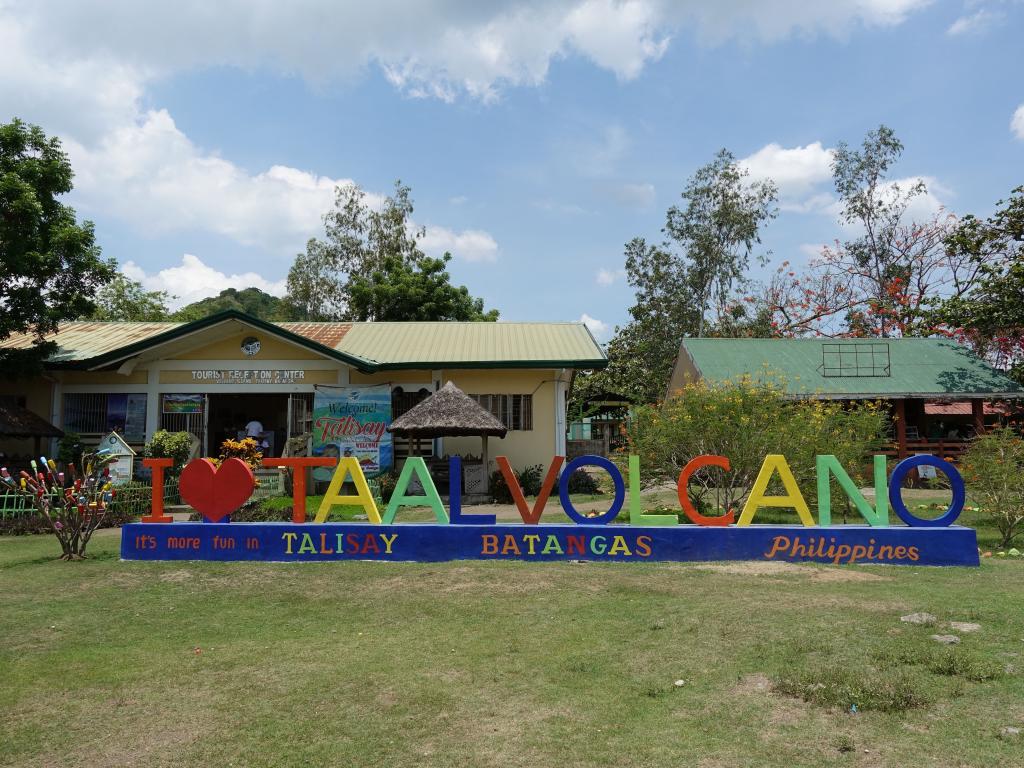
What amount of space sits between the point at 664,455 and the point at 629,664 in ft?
27.2

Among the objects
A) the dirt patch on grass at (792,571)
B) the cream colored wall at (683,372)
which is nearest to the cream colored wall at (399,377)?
the cream colored wall at (683,372)

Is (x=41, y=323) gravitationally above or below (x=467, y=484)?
above

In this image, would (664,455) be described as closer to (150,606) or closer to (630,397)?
(150,606)

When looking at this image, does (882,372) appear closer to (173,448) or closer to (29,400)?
(173,448)

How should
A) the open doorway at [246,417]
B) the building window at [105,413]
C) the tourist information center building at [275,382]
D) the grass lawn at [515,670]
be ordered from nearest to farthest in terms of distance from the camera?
the grass lawn at [515,670] < the tourist information center building at [275,382] < the building window at [105,413] < the open doorway at [246,417]

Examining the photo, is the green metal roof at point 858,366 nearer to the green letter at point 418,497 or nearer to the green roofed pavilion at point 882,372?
the green roofed pavilion at point 882,372

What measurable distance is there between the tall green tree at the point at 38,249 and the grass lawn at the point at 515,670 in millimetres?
10572

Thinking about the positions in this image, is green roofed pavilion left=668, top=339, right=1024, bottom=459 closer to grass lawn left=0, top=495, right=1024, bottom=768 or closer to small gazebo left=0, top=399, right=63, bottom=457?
grass lawn left=0, top=495, right=1024, bottom=768

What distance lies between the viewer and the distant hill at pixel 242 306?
131 ft

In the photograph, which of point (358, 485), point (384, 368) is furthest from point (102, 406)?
point (358, 485)

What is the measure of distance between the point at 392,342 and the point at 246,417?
24.1 feet

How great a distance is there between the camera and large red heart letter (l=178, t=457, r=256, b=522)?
9.54 m

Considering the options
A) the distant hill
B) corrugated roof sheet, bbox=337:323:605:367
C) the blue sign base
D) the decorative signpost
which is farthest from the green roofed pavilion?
the distant hill

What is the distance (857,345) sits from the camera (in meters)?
23.6
